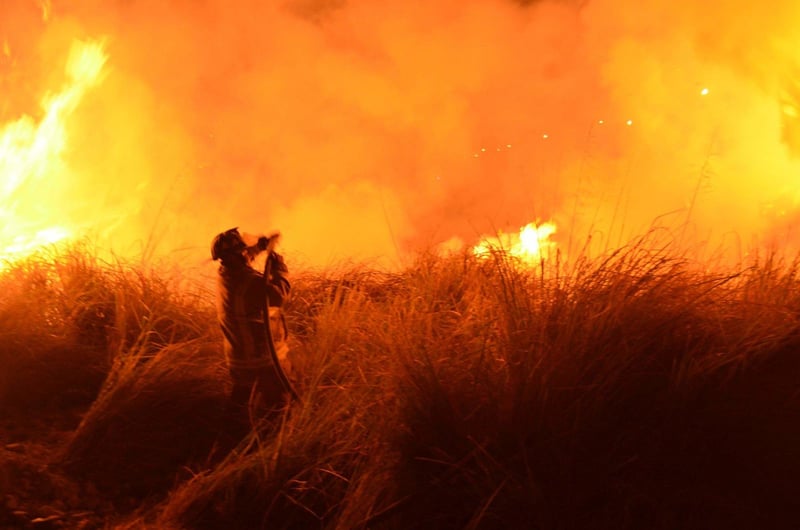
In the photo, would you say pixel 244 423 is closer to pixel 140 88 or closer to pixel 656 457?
pixel 656 457

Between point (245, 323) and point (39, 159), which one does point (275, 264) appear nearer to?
point (245, 323)

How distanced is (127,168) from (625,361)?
294 inches

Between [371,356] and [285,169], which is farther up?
[285,169]

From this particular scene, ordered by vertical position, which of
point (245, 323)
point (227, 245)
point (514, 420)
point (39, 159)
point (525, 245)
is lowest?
point (514, 420)

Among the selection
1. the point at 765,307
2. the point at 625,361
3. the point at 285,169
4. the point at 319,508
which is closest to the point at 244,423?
the point at 319,508

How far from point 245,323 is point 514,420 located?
1.42 meters

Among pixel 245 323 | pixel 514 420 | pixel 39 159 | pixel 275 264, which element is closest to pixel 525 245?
pixel 275 264

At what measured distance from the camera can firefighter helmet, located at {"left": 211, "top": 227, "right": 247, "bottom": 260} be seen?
3.08 m

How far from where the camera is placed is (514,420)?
2.27 m

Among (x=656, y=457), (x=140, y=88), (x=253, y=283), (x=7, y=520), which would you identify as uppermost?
(x=140, y=88)

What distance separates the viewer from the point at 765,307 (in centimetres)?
280

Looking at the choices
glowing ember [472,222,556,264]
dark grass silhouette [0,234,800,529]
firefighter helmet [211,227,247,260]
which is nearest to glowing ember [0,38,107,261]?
firefighter helmet [211,227,247,260]

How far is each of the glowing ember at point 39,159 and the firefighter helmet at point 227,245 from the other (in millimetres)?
3480

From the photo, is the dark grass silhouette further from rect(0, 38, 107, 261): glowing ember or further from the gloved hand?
rect(0, 38, 107, 261): glowing ember
